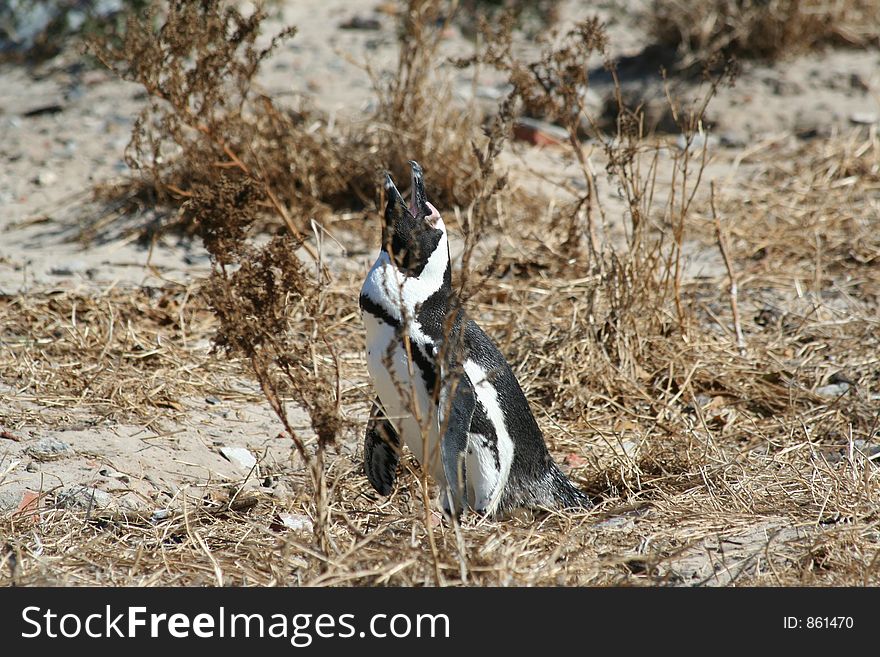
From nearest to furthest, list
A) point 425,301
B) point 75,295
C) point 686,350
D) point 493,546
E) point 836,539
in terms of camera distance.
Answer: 1. point 493,546
2. point 836,539
3. point 425,301
4. point 686,350
5. point 75,295

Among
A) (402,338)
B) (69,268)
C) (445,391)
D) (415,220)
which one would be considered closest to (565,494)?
(445,391)

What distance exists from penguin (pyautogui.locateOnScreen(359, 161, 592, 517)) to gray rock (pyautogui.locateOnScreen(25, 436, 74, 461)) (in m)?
0.88

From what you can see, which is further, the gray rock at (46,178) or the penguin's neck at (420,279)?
the gray rock at (46,178)

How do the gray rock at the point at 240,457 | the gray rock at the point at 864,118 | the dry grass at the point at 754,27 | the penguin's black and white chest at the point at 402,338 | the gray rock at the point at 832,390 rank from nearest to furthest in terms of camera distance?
the penguin's black and white chest at the point at 402,338, the gray rock at the point at 240,457, the gray rock at the point at 832,390, the gray rock at the point at 864,118, the dry grass at the point at 754,27

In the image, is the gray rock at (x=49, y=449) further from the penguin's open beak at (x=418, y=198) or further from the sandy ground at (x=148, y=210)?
the penguin's open beak at (x=418, y=198)

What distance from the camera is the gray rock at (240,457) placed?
3.22m

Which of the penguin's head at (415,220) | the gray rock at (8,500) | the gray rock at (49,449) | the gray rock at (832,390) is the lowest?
the gray rock at (832,390)

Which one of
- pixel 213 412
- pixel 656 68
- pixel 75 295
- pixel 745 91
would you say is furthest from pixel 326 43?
pixel 213 412

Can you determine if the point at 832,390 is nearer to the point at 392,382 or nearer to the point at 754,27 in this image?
the point at 392,382

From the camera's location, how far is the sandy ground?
301 centimetres

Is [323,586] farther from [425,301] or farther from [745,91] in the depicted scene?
[745,91]

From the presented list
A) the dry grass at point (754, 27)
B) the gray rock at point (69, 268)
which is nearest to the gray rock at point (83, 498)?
the gray rock at point (69, 268)

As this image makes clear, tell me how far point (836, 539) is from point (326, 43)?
5.37 metres

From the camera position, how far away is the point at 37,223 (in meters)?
4.95
